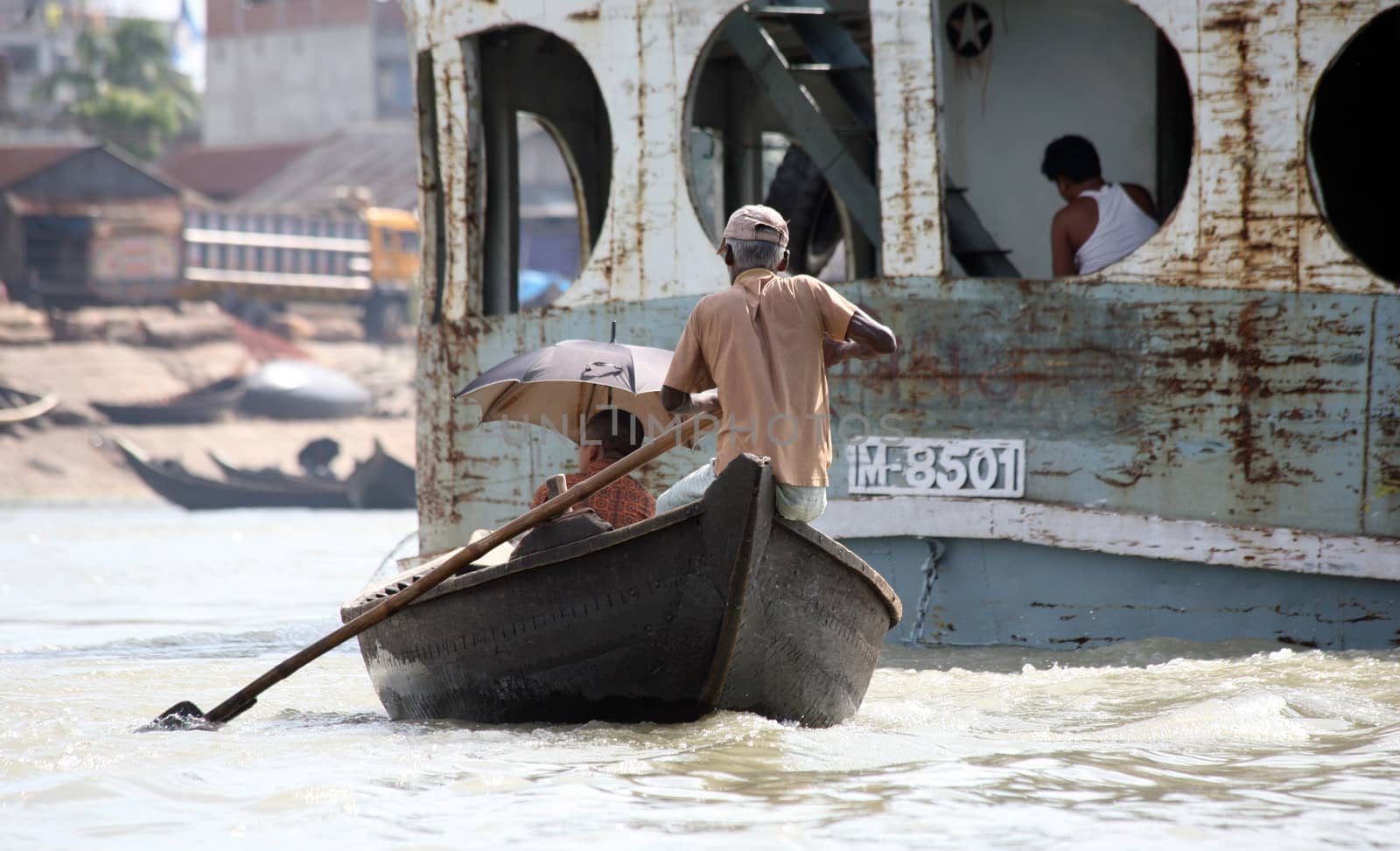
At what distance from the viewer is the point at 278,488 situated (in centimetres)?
3056

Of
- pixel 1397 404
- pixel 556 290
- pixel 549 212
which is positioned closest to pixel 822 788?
pixel 1397 404

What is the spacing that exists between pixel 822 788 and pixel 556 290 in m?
30.7

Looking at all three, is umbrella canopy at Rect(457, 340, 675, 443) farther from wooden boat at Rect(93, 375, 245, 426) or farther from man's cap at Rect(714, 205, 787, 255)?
wooden boat at Rect(93, 375, 245, 426)

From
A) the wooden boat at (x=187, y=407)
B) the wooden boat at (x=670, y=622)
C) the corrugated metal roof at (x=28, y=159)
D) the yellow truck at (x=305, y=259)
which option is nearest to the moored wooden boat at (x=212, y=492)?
the wooden boat at (x=187, y=407)

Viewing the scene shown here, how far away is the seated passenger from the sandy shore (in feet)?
85.0

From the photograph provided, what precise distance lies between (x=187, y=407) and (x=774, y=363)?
30.4 metres

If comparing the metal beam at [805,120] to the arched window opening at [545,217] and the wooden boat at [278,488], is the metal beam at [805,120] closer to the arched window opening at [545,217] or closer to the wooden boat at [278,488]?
the wooden boat at [278,488]

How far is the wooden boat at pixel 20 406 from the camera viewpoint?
99.5ft

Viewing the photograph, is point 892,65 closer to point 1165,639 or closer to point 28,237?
point 1165,639

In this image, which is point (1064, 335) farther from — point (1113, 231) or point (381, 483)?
point (381, 483)

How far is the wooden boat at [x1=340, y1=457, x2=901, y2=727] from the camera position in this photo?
4973 mm

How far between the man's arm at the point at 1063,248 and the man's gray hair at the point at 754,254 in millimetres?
2976

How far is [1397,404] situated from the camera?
6.69m

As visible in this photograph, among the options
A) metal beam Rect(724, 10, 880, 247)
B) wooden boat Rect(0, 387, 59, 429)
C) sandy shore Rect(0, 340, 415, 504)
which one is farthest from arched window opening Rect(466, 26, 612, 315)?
wooden boat Rect(0, 387, 59, 429)
